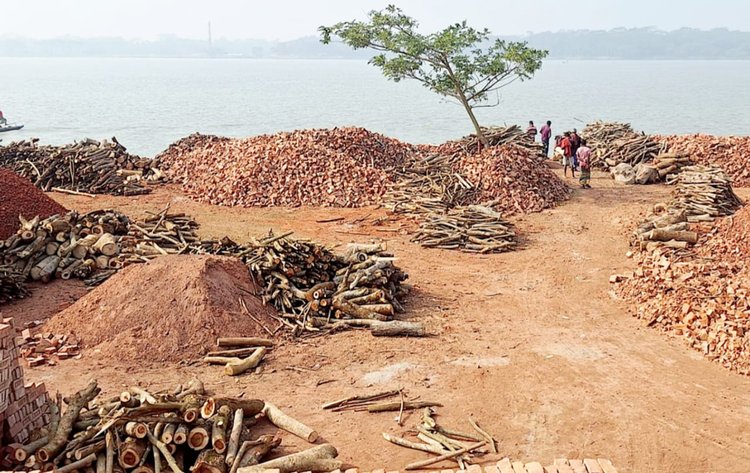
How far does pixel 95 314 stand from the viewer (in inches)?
459

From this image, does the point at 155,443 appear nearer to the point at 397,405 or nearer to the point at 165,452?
the point at 165,452

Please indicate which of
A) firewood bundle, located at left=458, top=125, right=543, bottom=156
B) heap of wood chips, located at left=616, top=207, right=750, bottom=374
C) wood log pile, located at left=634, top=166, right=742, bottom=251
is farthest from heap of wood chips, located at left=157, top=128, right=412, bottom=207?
heap of wood chips, located at left=616, top=207, right=750, bottom=374

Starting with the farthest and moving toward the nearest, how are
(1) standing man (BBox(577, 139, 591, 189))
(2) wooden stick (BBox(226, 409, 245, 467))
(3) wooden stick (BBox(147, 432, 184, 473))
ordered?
(1) standing man (BBox(577, 139, 591, 189)) → (2) wooden stick (BBox(226, 409, 245, 467)) → (3) wooden stick (BBox(147, 432, 184, 473))

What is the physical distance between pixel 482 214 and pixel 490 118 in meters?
54.3

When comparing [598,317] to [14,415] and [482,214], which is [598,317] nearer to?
[482,214]

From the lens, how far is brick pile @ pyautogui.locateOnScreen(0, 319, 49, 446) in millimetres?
7359

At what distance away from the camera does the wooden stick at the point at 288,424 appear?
826 cm

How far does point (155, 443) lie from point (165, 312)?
174 inches

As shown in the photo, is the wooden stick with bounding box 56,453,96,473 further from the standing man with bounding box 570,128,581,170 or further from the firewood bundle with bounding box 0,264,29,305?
the standing man with bounding box 570,128,581,170

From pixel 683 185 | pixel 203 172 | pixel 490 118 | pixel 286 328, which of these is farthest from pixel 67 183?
pixel 490 118

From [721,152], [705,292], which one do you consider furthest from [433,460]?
[721,152]

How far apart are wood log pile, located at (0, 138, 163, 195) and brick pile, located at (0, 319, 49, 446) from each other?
15.9 m

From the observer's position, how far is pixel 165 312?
11.3 metres

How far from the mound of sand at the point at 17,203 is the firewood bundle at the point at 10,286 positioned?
7.54 feet
